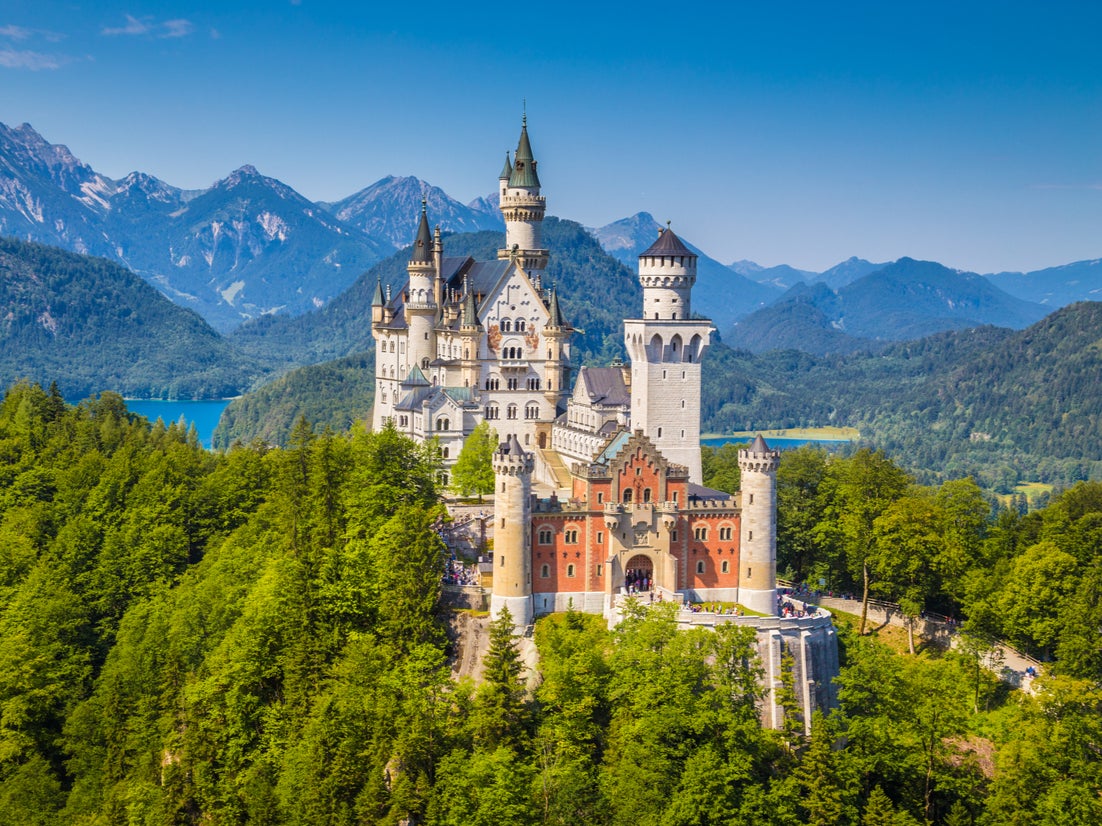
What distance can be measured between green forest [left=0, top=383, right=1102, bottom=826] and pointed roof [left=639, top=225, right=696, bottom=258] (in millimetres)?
18576

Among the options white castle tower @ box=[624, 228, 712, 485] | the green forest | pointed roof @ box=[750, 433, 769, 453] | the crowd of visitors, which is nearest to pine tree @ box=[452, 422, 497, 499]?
the green forest

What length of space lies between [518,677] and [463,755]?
18.1 ft

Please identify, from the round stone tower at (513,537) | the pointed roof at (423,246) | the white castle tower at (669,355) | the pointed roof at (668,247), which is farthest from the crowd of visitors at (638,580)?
the pointed roof at (423,246)

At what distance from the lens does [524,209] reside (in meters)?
109

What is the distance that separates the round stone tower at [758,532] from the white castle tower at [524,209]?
132 feet

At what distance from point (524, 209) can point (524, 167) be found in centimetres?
384

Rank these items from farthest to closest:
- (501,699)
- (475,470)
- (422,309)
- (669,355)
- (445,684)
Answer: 1. (422,309)
2. (475,470)
3. (669,355)
4. (445,684)
5. (501,699)

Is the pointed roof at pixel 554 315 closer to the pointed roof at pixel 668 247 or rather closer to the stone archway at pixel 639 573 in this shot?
the pointed roof at pixel 668 247

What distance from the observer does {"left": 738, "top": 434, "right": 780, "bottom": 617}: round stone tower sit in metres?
72.6

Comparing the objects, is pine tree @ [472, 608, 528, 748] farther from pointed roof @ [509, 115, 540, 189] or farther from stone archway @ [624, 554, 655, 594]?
pointed roof @ [509, 115, 540, 189]

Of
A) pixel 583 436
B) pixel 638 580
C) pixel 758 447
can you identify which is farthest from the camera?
pixel 583 436

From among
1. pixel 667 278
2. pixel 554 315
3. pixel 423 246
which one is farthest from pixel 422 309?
pixel 667 278

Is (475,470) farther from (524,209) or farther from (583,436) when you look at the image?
(524,209)

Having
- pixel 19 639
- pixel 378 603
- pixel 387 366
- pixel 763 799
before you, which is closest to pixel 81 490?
pixel 19 639
